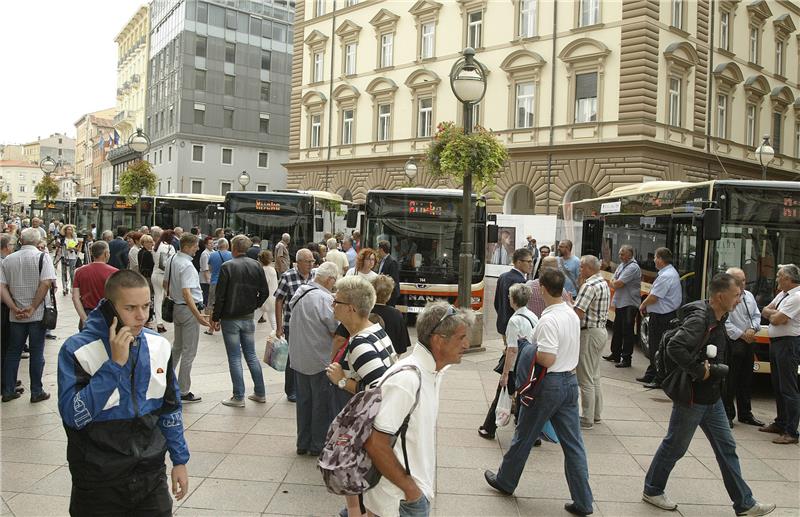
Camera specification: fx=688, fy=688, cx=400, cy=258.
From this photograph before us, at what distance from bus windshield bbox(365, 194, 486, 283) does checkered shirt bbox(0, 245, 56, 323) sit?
8176 mm

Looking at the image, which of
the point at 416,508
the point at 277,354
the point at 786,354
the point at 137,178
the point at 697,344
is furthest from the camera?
the point at 137,178

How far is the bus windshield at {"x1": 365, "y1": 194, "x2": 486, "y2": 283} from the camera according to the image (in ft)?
49.4

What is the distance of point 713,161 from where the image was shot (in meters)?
31.2

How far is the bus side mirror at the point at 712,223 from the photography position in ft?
30.8

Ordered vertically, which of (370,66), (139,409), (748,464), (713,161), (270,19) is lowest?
(748,464)

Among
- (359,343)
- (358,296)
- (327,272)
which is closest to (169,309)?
(327,272)

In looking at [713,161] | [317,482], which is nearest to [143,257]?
[317,482]

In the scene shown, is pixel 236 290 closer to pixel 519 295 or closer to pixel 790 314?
pixel 519 295

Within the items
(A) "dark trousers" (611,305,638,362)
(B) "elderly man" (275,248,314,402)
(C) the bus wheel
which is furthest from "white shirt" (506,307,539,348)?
(C) the bus wheel

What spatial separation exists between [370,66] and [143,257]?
28221 millimetres

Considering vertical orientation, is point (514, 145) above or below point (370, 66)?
below

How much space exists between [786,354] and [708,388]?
3.11 metres

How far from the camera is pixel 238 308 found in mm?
7848

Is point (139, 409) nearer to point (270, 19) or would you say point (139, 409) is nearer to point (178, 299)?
point (178, 299)
